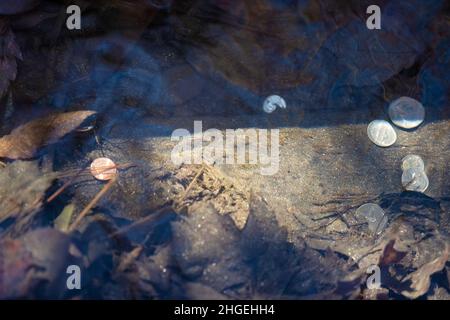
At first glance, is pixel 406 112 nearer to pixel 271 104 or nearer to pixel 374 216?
pixel 374 216

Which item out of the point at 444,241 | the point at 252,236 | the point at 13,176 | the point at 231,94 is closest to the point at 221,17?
the point at 231,94

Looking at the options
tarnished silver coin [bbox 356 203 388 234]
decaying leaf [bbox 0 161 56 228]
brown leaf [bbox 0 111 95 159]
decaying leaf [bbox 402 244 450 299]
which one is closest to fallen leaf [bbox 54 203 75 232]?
decaying leaf [bbox 0 161 56 228]

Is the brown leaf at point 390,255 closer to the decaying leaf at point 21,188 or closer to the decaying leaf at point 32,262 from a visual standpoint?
the decaying leaf at point 32,262

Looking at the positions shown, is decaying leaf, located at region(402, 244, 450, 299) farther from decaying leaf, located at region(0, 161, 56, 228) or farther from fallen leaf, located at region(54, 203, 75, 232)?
decaying leaf, located at region(0, 161, 56, 228)

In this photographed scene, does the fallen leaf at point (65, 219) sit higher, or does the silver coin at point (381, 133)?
the silver coin at point (381, 133)

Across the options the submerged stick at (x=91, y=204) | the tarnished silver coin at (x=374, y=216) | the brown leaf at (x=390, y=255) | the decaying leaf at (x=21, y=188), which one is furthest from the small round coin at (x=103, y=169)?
the brown leaf at (x=390, y=255)

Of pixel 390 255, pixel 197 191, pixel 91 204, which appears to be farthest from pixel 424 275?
pixel 91 204
